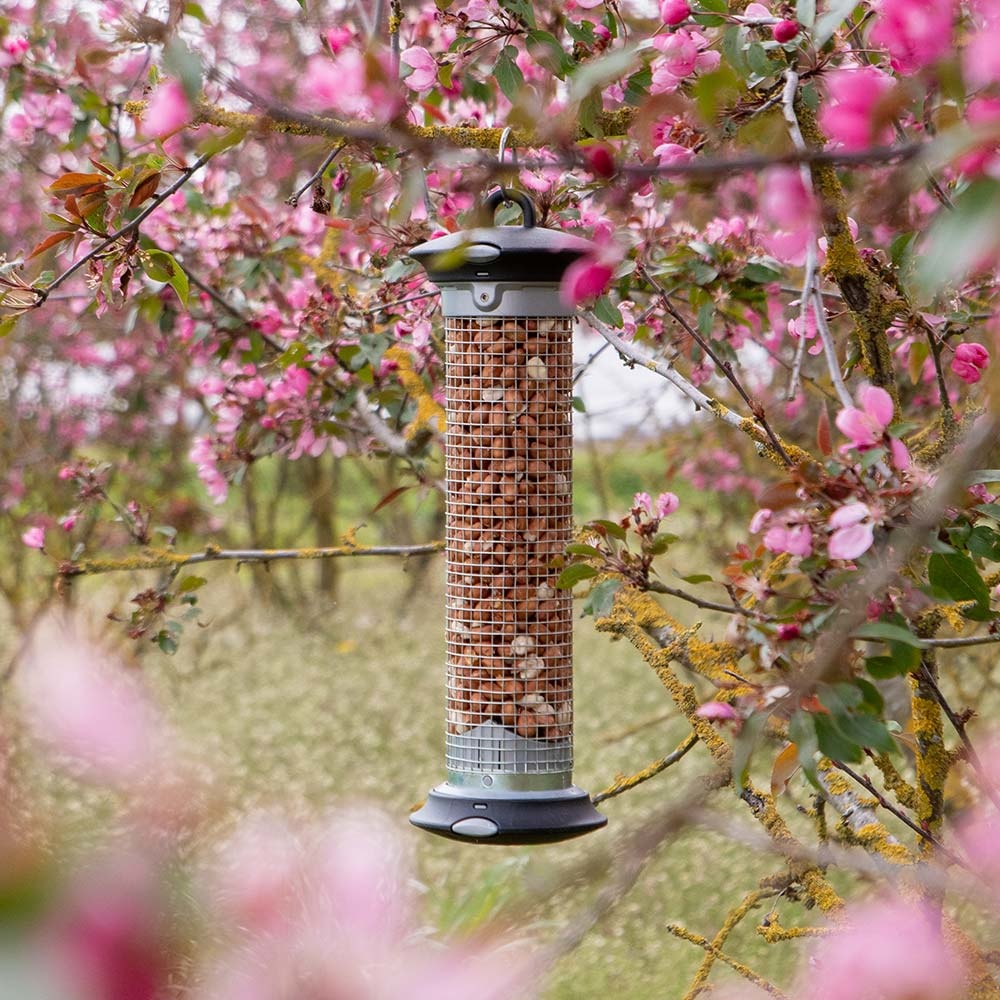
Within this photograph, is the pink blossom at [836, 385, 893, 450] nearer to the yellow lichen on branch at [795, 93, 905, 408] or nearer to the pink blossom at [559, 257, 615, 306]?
the pink blossom at [559, 257, 615, 306]

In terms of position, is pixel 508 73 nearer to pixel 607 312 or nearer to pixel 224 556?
pixel 607 312

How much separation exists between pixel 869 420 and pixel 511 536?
95cm

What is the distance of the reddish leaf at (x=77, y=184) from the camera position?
1711mm

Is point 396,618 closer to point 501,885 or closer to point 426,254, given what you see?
point 426,254

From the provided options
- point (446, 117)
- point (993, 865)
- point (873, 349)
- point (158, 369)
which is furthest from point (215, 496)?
point (158, 369)

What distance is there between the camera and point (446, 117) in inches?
119

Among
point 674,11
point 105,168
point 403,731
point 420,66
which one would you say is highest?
point 420,66

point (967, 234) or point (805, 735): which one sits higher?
point (967, 234)

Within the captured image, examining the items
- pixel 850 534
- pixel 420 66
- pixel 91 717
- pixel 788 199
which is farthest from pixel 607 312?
pixel 91 717

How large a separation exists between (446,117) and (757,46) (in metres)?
1.42

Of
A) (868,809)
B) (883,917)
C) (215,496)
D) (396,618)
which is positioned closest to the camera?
(883,917)

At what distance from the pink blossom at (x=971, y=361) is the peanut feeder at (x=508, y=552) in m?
0.57

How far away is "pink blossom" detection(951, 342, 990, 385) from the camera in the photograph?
1.78m

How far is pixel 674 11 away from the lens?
165 centimetres
